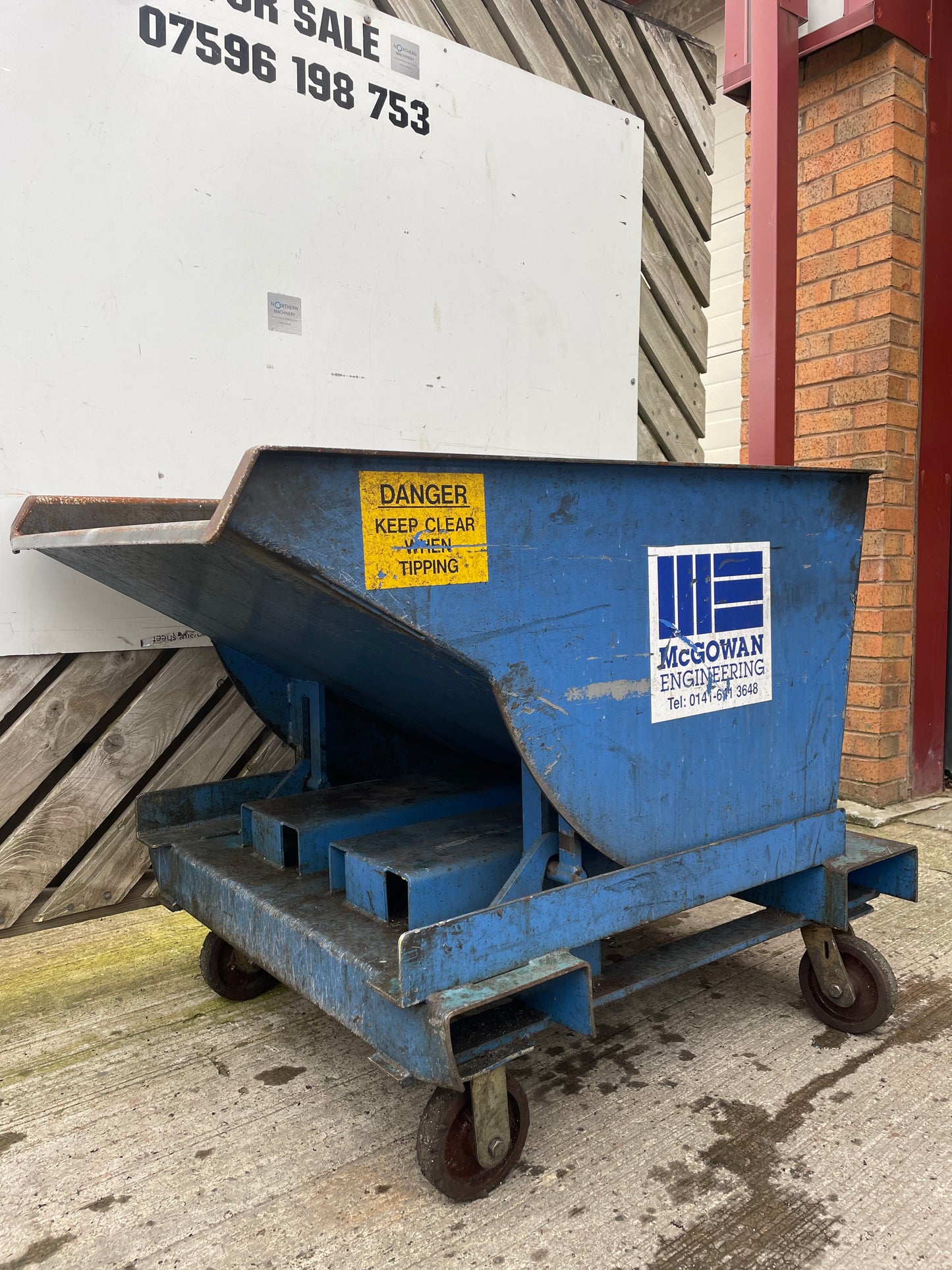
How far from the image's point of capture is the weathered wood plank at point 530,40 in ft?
11.5

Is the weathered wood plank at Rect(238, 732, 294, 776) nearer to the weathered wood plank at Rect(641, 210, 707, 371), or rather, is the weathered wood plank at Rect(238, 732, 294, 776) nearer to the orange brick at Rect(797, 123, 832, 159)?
the weathered wood plank at Rect(641, 210, 707, 371)

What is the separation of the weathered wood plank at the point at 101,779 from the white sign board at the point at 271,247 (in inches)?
9.4

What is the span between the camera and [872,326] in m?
3.61

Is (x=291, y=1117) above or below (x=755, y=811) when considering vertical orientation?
below

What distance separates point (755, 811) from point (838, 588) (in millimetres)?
573

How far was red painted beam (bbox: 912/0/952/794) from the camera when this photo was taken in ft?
12.1

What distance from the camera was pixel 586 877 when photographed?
1.79m

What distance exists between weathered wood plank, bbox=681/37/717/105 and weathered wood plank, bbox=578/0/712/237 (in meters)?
0.32

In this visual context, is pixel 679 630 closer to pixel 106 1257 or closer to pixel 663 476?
pixel 663 476

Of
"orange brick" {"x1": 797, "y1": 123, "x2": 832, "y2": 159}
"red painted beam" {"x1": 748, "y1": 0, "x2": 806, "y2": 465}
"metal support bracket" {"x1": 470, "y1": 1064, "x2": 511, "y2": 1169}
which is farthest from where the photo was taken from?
"orange brick" {"x1": 797, "y1": 123, "x2": 832, "y2": 159}

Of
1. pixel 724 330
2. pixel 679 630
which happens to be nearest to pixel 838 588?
pixel 679 630

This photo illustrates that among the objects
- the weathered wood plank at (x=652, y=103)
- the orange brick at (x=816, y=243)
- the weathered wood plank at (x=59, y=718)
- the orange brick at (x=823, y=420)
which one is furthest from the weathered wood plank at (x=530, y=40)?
the weathered wood plank at (x=59, y=718)

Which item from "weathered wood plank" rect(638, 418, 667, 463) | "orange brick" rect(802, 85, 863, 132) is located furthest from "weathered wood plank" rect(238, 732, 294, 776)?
"orange brick" rect(802, 85, 863, 132)

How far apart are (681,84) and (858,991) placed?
393 centimetres
